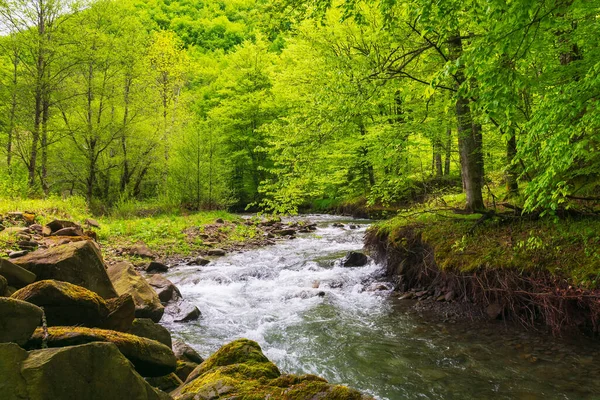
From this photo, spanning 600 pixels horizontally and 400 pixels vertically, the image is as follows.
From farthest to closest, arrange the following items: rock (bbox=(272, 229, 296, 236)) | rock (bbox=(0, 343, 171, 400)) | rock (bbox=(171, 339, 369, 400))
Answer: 1. rock (bbox=(272, 229, 296, 236))
2. rock (bbox=(171, 339, 369, 400))
3. rock (bbox=(0, 343, 171, 400))

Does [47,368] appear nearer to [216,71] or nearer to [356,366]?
[356,366]

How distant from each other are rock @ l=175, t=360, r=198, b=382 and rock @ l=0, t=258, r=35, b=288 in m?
2.19

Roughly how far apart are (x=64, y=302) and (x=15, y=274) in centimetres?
131

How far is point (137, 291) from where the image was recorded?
20.8 ft

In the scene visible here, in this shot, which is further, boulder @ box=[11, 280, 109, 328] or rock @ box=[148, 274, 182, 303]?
rock @ box=[148, 274, 182, 303]

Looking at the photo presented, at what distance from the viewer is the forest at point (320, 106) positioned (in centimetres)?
400

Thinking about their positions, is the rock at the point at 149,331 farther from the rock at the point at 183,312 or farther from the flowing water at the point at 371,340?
the rock at the point at 183,312

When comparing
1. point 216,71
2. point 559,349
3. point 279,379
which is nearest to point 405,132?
point 559,349

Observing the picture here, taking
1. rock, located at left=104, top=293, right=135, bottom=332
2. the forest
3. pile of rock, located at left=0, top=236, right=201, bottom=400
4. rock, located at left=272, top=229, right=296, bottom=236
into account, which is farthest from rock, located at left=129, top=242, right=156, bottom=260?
rock, located at left=104, top=293, right=135, bottom=332

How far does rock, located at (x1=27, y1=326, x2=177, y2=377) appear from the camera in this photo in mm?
3082

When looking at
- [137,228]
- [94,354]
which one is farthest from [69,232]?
[94,354]

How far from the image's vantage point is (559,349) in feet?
16.1

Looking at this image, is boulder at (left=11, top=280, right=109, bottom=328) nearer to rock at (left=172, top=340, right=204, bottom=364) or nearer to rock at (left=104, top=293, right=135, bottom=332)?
rock at (left=104, top=293, right=135, bottom=332)

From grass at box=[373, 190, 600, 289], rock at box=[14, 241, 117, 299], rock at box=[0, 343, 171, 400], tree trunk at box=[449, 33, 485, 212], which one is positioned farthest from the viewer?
tree trunk at box=[449, 33, 485, 212]
